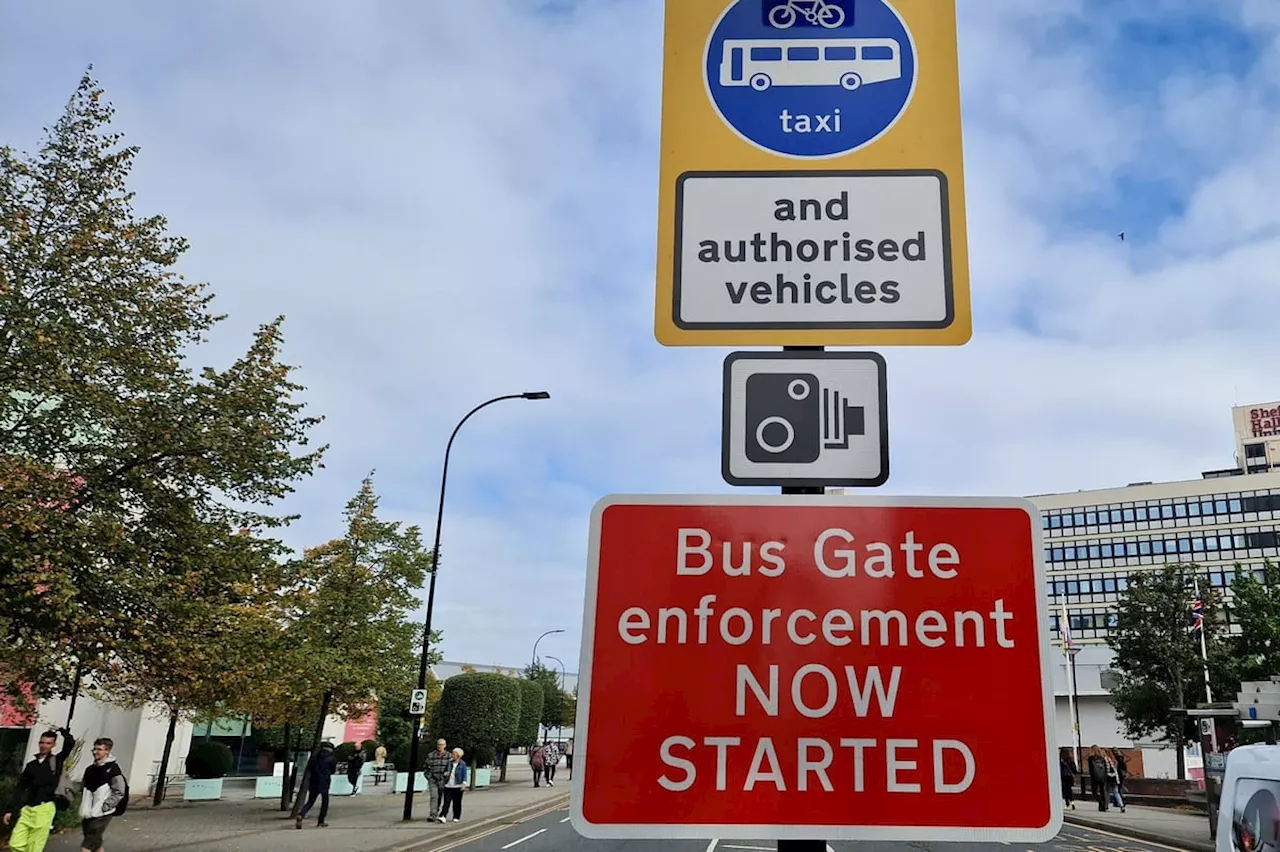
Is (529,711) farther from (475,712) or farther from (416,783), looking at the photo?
(416,783)

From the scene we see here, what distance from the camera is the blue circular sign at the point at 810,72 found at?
2541 mm

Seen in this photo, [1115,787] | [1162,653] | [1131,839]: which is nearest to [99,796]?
[1131,839]

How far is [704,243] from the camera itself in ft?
7.96

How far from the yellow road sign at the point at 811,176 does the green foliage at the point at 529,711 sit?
44018mm

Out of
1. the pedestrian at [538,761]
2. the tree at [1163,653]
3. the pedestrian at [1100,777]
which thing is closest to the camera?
the pedestrian at [1100,777]

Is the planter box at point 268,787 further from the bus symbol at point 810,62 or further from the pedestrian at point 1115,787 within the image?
the bus symbol at point 810,62

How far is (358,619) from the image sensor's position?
72.7 feet

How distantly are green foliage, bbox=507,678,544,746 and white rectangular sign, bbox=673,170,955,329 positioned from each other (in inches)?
1734

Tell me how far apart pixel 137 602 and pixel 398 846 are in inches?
277

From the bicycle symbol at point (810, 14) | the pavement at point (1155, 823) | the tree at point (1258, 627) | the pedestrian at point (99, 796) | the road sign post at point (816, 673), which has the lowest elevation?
the pavement at point (1155, 823)

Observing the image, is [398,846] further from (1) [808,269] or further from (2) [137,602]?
(1) [808,269]

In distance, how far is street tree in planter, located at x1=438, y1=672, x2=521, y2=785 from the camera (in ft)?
113

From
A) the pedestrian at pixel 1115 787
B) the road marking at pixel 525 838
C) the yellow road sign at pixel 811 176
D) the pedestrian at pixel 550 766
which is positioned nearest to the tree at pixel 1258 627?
the pedestrian at pixel 1115 787

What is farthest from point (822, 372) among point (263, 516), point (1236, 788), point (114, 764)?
point (263, 516)
